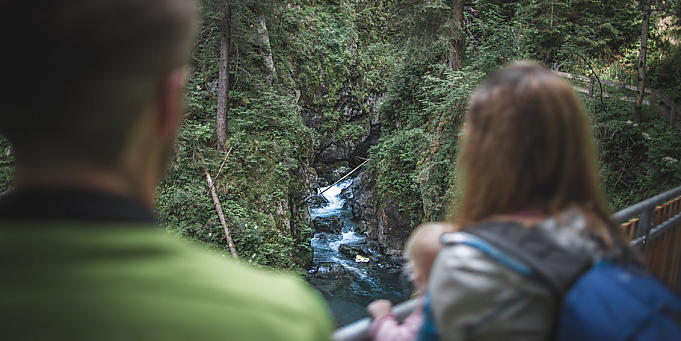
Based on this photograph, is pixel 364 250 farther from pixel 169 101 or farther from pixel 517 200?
pixel 169 101

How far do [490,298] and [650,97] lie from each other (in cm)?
1307

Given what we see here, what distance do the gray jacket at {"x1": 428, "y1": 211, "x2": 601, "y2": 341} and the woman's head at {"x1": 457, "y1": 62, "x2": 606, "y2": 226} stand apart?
0.50ft

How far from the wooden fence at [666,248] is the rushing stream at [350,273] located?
9.06 metres

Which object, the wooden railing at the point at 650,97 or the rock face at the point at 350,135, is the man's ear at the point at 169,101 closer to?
the wooden railing at the point at 650,97

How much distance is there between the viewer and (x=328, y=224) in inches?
711

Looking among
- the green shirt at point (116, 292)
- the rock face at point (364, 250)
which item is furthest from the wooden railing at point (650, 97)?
the green shirt at point (116, 292)

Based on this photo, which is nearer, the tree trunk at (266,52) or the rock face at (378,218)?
the tree trunk at (266,52)

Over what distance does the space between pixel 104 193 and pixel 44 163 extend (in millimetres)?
96

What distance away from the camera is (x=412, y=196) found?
14.8 meters

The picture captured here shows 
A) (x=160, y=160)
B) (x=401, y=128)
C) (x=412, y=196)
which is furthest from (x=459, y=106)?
(x=160, y=160)

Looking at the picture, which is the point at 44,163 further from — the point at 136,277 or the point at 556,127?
the point at 556,127

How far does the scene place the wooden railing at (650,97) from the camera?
1019 centimetres

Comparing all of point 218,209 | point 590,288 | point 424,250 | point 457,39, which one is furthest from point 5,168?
point 457,39

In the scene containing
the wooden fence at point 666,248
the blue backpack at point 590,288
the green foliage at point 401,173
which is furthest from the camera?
the green foliage at point 401,173
